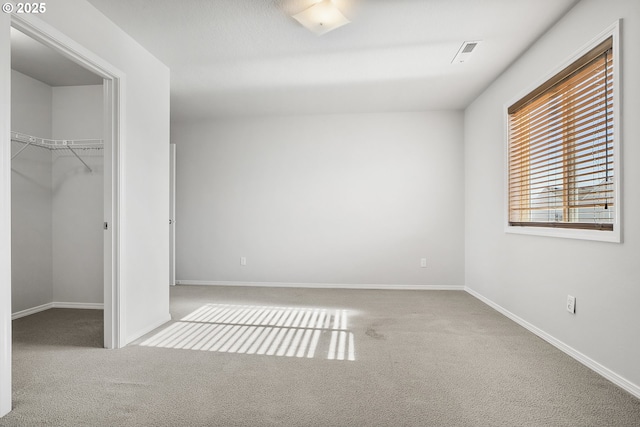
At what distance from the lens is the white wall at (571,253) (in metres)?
2.11

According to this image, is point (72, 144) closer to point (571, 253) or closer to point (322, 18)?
point (322, 18)

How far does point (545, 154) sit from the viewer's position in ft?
10.5

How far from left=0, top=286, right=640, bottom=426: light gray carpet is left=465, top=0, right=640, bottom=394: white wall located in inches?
8.8

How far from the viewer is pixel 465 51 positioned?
328cm

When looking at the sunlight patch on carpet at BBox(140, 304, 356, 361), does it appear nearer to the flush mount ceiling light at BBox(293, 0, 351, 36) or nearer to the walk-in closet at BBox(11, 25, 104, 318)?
the walk-in closet at BBox(11, 25, 104, 318)

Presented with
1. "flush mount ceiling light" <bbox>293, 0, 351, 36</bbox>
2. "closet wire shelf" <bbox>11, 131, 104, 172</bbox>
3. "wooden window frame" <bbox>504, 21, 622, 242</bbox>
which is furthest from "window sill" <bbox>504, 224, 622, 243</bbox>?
"closet wire shelf" <bbox>11, 131, 104, 172</bbox>

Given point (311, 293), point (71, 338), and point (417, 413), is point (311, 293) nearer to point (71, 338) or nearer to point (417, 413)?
point (71, 338)

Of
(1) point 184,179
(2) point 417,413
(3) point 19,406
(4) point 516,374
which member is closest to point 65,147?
(1) point 184,179

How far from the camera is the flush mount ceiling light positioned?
256cm

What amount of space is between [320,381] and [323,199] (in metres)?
3.34

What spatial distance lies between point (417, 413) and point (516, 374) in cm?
87

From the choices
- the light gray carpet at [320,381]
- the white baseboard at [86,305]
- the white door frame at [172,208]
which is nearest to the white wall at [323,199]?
the white door frame at [172,208]

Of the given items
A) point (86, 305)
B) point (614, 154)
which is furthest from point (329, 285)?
point (614, 154)

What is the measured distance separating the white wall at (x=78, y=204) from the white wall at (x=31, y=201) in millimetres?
78
